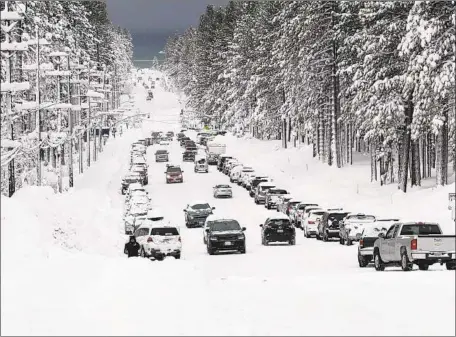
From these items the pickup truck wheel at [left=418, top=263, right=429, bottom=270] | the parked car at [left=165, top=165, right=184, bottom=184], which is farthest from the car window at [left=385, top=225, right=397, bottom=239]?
the parked car at [left=165, top=165, right=184, bottom=184]

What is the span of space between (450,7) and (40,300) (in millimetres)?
38052

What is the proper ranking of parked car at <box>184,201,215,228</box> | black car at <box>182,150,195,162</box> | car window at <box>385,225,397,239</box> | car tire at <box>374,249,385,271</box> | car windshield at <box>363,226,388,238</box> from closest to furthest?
car window at <box>385,225,397,239</box>, car tire at <box>374,249,385,271</box>, car windshield at <box>363,226,388,238</box>, parked car at <box>184,201,215,228</box>, black car at <box>182,150,195,162</box>

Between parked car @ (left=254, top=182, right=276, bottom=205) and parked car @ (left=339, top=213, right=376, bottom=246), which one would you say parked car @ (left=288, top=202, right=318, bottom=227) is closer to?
parked car @ (left=339, top=213, right=376, bottom=246)

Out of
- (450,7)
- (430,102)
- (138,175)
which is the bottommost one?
(138,175)

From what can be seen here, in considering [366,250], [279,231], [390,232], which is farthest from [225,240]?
[390,232]

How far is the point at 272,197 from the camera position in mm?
63125

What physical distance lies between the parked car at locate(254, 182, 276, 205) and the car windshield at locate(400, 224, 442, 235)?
124 ft

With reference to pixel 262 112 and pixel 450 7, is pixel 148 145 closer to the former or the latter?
pixel 262 112

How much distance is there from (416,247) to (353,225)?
14.8 m

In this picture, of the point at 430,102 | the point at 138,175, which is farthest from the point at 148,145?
the point at 430,102

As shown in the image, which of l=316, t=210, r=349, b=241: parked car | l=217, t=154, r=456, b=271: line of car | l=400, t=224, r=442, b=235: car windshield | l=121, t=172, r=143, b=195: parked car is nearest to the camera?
l=217, t=154, r=456, b=271: line of car

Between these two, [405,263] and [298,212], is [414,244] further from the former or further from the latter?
[298,212]

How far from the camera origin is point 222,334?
1493 cm

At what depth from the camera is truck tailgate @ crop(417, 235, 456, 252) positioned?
2541 centimetres
